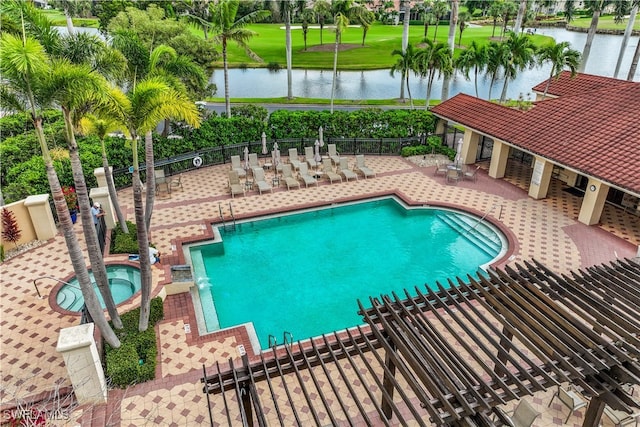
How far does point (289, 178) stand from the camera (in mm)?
21734

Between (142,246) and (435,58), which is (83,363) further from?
(435,58)

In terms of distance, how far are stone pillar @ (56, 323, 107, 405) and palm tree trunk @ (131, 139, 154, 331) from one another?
1823mm

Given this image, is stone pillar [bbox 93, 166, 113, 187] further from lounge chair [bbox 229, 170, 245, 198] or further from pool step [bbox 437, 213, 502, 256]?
pool step [bbox 437, 213, 502, 256]

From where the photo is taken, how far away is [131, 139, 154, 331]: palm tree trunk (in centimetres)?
1062

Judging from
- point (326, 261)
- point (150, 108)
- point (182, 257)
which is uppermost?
point (150, 108)

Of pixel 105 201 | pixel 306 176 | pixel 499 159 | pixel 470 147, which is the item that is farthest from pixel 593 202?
pixel 105 201

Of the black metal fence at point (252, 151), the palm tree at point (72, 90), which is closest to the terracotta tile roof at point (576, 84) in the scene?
the black metal fence at point (252, 151)

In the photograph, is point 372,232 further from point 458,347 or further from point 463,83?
point 463,83

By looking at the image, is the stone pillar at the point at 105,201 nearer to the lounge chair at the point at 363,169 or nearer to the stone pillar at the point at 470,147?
the lounge chair at the point at 363,169

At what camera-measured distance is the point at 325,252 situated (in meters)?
17.1

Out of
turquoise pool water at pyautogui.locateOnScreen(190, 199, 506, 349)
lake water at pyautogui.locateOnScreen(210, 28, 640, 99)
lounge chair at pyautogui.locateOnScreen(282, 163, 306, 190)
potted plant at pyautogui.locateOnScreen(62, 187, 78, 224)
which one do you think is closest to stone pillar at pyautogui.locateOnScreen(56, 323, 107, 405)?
turquoise pool water at pyautogui.locateOnScreen(190, 199, 506, 349)

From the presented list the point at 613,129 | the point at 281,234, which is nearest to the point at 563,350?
the point at 281,234

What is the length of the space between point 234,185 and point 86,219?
36.0 ft

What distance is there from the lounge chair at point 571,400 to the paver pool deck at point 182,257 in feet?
1.03
